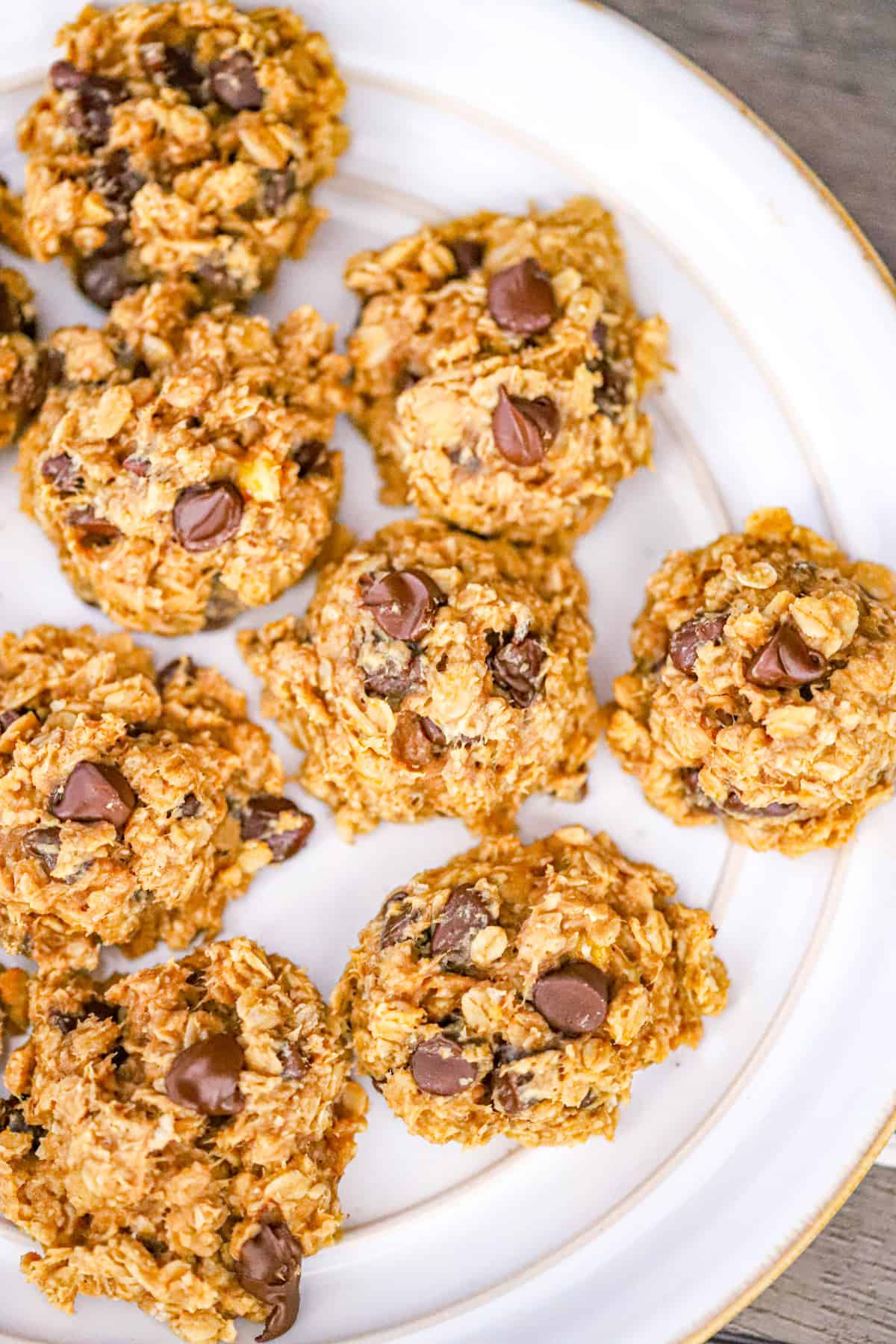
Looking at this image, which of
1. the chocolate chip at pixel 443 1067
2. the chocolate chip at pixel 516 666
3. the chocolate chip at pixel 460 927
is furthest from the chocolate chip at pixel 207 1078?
the chocolate chip at pixel 516 666

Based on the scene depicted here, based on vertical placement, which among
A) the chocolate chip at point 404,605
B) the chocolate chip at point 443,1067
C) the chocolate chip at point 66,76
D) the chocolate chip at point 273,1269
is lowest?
the chocolate chip at point 273,1269

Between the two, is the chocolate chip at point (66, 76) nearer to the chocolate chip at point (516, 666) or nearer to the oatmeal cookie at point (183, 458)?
the oatmeal cookie at point (183, 458)

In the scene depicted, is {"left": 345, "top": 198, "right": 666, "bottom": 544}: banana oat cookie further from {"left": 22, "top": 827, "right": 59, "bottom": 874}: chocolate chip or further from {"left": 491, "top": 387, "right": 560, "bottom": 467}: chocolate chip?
{"left": 22, "top": 827, "right": 59, "bottom": 874}: chocolate chip

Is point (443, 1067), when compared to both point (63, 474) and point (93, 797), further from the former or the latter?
point (63, 474)

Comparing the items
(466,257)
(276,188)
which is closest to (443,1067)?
(466,257)

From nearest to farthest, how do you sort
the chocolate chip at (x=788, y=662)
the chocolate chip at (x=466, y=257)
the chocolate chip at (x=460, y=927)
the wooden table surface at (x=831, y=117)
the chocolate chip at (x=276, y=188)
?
the chocolate chip at (x=788, y=662) < the chocolate chip at (x=460, y=927) < the chocolate chip at (x=276, y=188) < the chocolate chip at (x=466, y=257) < the wooden table surface at (x=831, y=117)

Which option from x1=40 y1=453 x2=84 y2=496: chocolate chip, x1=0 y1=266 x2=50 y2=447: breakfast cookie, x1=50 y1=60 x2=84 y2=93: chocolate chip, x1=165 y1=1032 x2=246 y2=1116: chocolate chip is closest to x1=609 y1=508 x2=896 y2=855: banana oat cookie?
x1=165 y1=1032 x2=246 y2=1116: chocolate chip
